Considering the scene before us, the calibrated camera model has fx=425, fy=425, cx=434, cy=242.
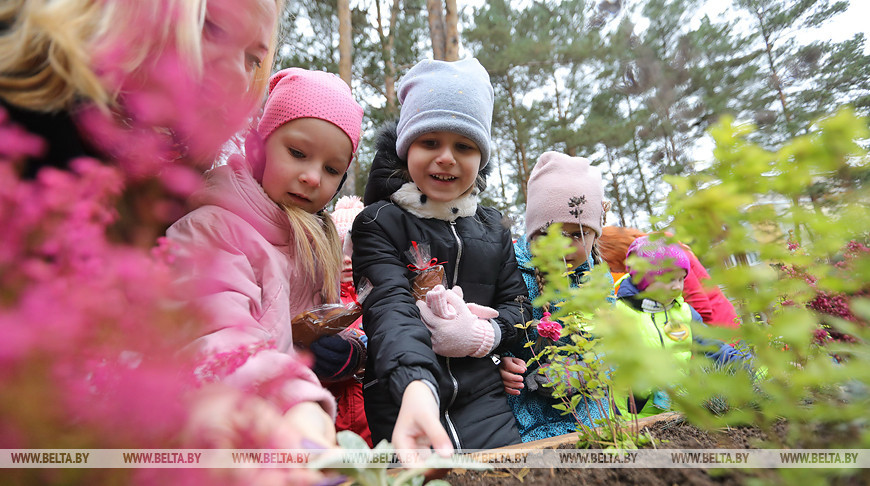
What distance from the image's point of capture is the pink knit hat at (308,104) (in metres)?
1.70

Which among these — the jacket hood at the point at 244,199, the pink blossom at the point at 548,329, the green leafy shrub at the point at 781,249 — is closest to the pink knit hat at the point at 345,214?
the jacket hood at the point at 244,199

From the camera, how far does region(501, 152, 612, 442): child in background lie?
2.12 metres

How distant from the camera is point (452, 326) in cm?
170

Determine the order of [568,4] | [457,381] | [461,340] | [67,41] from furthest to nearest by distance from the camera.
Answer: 1. [568,4]
2. [457,381]
3. [461,340]
4. [67,41]

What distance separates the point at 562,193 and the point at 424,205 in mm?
973

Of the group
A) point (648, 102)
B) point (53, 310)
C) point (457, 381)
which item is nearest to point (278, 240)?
point (457, 381)

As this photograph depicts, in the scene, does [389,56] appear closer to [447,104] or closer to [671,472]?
[447,104]

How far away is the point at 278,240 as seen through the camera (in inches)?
62.8

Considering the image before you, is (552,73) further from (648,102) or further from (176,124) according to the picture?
(176,124)

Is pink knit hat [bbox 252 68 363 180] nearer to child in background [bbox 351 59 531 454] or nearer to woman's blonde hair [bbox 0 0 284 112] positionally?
child in background [bbox 351 59 531 454]

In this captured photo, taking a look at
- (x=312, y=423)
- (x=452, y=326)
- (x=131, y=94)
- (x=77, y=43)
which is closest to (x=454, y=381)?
(x=452, y=326)

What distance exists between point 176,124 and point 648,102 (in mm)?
15308

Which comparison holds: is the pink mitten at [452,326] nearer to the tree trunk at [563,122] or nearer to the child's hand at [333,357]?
the child's hand at [333,357]

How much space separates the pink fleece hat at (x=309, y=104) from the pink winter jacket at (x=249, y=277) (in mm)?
248
